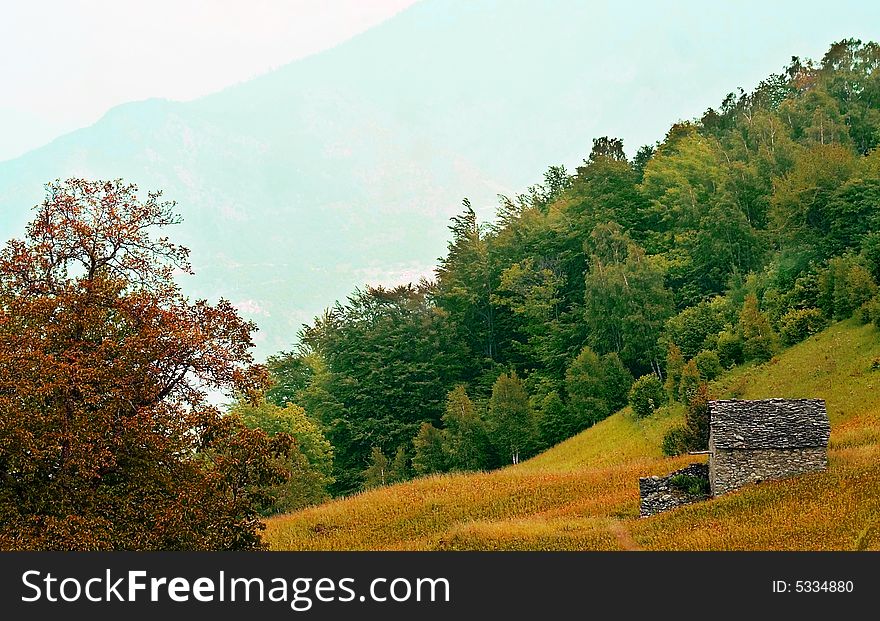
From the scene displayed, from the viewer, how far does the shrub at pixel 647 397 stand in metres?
73.4

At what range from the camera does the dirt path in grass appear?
35.6 m

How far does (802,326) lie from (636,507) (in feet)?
115

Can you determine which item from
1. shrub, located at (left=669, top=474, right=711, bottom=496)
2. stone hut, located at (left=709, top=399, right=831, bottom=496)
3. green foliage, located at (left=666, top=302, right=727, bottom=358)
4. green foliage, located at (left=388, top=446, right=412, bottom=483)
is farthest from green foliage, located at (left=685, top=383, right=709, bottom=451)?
green foliage, located at (left=388, top=446, right=412, bottom=483)

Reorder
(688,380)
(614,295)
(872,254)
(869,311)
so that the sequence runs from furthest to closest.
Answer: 1. (614,295)
2. (872,254)
3. (688,380)
4. (869,311)

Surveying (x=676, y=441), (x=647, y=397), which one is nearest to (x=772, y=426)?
(x=676, y=441)

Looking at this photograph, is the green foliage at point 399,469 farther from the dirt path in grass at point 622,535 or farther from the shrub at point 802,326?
the dirt path in grass at point 622,535

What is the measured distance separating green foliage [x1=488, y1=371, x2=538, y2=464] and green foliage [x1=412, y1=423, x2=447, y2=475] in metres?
4.55

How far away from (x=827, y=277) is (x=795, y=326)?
3.70 m

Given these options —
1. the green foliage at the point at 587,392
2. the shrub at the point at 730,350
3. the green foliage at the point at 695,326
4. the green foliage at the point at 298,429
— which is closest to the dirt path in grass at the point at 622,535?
the shrub at the point at 730,350

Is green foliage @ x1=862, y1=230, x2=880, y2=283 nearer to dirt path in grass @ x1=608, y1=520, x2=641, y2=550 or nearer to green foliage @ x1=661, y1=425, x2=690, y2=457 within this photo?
green foliage @ x1=661, y1=425, x2=690, y2=457

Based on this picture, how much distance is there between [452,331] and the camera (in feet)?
Result: 353

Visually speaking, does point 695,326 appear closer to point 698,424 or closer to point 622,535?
point 698,424

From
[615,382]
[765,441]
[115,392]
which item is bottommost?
[765,441]
